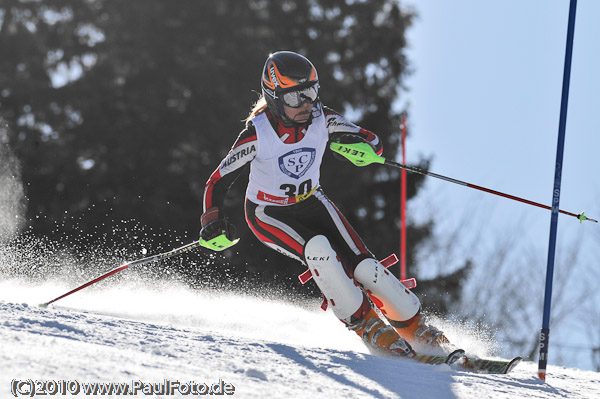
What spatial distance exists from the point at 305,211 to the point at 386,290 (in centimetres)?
73

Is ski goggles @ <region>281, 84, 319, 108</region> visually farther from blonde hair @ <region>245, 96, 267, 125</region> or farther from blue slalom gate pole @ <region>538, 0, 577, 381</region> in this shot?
blue slalom gate pole @ <region>538, 0, 577, 381</region>

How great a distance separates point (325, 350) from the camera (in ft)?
13.5

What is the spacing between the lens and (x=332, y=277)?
4.31 meters

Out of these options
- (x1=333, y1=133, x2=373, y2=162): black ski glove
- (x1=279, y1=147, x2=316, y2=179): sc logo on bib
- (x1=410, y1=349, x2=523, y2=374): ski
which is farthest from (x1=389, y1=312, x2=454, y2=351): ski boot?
(x1=333, y1=133, x2=373, y2=162): black ski glove

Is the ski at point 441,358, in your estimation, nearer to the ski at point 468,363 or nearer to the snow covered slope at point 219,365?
the ski at point 468,363

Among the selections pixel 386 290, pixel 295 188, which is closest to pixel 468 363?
pixel 386 290

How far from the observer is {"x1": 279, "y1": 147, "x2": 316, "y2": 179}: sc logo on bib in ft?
15.3

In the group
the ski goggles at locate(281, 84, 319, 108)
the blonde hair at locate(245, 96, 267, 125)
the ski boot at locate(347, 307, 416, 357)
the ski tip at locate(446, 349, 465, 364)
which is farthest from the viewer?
the blonde hair at locate(245, 96, 267, 125)

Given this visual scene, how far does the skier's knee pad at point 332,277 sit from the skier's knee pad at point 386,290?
11cm

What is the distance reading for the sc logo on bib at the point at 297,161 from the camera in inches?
184

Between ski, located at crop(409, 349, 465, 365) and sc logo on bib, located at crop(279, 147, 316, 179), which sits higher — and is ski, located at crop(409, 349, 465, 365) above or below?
below

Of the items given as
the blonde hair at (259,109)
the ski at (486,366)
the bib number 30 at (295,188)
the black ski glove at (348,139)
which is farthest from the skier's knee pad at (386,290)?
the blonde hair at (259,109)

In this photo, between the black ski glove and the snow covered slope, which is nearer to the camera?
the snow covered slope

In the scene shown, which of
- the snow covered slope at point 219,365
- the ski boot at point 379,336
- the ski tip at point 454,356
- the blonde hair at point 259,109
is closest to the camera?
the snow covered slope at point 219,365
